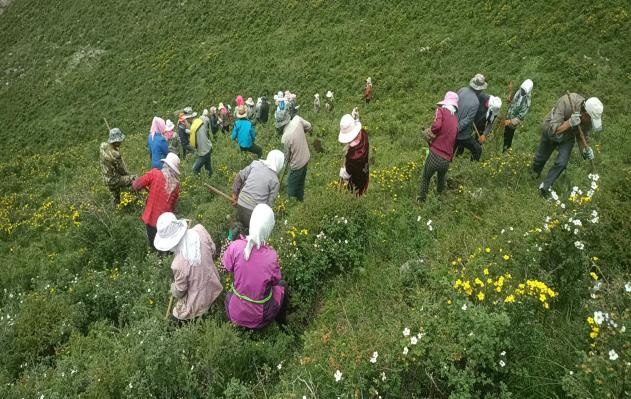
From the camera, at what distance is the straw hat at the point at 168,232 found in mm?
4910

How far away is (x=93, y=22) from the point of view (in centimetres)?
3356

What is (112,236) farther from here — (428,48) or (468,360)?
(428,48)

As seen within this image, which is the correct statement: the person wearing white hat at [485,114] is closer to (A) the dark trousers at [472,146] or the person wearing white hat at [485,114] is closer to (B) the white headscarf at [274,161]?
(A) the dark trousers at [472,146]

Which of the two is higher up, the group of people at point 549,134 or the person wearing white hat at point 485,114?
the group of people at point 549,134

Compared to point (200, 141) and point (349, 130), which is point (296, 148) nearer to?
point (349, 130)

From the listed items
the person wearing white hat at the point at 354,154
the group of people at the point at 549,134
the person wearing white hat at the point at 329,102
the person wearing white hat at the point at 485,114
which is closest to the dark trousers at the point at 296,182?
the person wearing white hat at the point at 354,154

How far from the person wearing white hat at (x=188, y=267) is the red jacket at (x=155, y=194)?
2.01 metres

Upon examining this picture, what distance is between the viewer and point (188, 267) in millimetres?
5023

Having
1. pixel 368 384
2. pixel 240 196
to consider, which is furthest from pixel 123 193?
pixel 368 384

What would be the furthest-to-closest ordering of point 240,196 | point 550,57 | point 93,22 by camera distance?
point 93,22 → point 550,57 → point 240,196

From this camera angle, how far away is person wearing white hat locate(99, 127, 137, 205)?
8086 millimetres

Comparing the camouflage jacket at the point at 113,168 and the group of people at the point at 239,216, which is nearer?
the group of people at the point at 239,216

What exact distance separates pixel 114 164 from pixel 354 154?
15.3 ft

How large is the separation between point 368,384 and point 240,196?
3.73 metres
